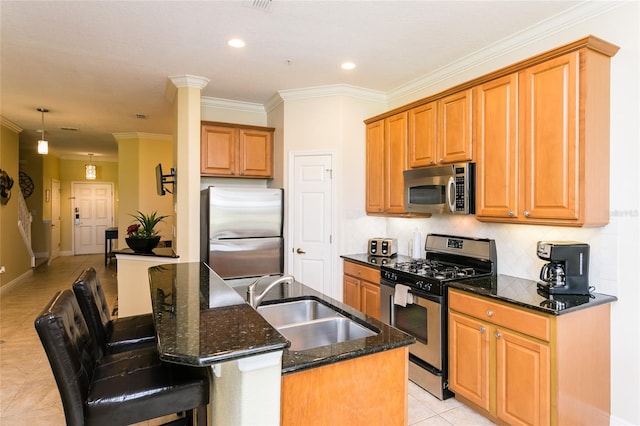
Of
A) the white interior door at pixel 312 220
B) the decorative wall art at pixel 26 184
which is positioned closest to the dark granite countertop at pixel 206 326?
the white interior door at pixel 312 220

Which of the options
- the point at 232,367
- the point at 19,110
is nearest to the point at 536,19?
the point at 232,367

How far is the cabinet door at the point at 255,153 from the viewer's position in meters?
4.31

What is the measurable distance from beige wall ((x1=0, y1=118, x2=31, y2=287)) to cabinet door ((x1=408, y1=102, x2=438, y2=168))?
6259mm

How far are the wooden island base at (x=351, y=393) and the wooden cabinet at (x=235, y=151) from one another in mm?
3236

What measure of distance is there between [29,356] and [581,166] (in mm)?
4896

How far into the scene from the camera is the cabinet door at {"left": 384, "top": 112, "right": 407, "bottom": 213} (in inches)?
143

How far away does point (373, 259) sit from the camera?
3.78m

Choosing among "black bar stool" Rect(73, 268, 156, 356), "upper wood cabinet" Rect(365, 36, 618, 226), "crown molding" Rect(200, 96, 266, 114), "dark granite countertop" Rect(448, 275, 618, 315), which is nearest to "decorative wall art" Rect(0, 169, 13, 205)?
"crown molding" Rect(200, 96, 266, 114)

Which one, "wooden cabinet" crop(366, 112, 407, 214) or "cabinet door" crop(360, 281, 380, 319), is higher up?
"wooden cabinet" crop(366, 112, 407, 214)

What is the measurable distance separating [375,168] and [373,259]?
1.01 metres

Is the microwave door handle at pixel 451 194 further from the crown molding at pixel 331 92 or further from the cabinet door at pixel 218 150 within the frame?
the cabinet door at pixel 218 150

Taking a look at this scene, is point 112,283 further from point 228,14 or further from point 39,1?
point 228,14

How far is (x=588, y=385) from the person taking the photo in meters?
2.18

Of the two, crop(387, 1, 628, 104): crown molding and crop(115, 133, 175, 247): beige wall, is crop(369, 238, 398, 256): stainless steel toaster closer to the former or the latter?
crop(387, 1, 628, 104): crown molding
